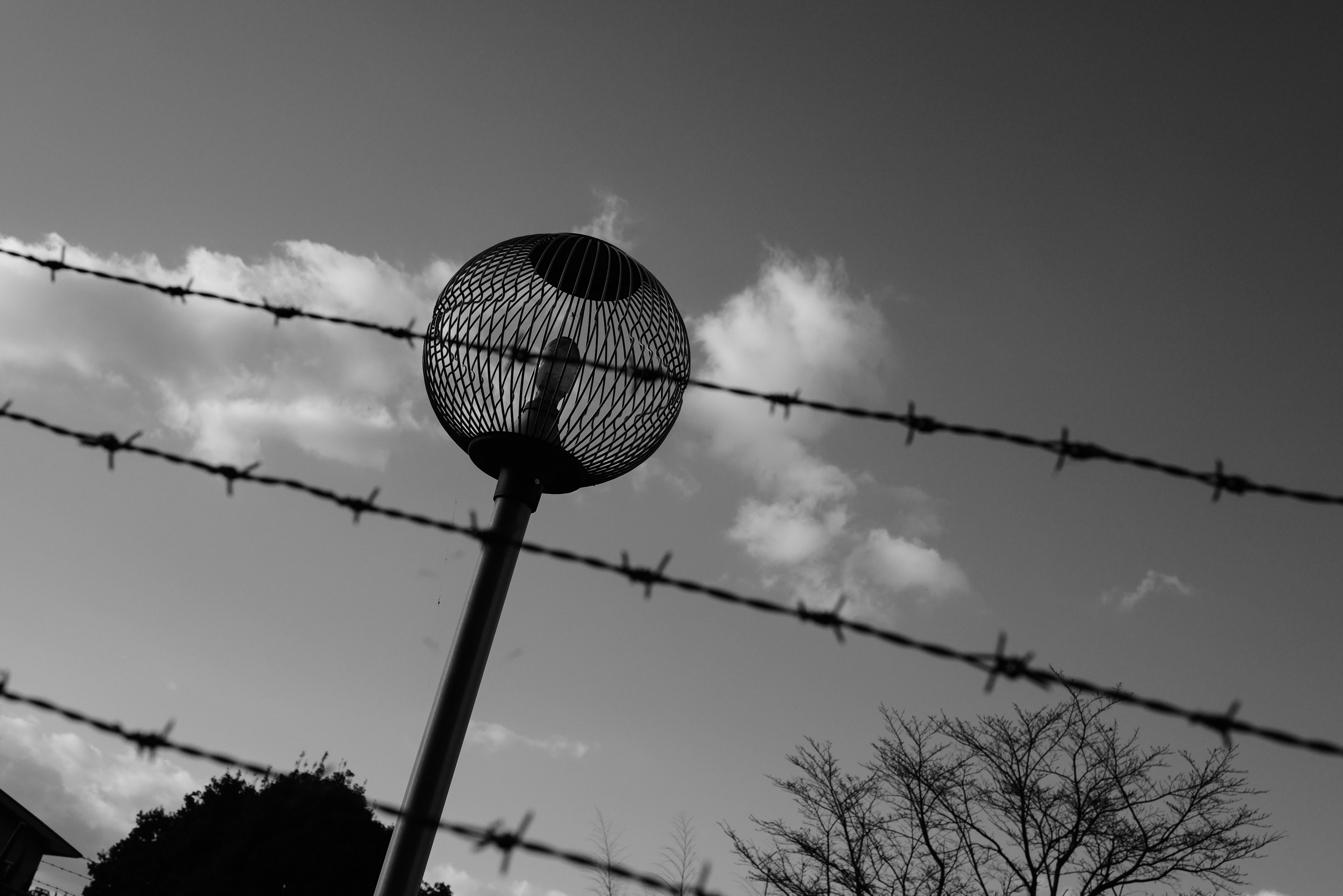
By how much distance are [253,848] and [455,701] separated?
2058 centimetres

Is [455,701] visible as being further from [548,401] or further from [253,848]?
[253,848]

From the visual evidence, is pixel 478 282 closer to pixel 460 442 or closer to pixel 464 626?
pixel 460 442

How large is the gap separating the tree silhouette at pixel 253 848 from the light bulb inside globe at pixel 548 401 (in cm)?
1584

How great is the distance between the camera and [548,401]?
11.1 ft

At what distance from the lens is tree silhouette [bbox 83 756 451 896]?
1891 centimetres

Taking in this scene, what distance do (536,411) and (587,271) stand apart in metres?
0.67

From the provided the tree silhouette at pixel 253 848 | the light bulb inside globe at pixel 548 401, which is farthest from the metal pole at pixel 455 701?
the tree silhouette at pixel 253 848

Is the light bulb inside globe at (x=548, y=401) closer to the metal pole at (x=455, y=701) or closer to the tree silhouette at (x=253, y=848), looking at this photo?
the metal pole at (x=455, y=701)

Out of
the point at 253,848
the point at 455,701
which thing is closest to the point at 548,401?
the point at 455,701

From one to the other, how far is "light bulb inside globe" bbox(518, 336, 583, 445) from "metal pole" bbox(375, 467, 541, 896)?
0.21 m

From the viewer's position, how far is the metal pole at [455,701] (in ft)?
8.57

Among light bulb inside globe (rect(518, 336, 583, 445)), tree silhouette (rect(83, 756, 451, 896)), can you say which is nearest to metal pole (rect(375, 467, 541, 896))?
light bulb inside globe (rect(518, 336, 583, 445))

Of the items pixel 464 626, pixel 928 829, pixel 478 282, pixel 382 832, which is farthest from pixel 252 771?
pixel 382 832

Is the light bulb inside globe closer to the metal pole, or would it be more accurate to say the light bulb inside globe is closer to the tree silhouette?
the metal pole
